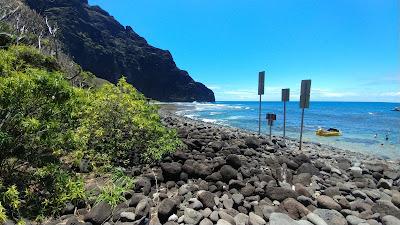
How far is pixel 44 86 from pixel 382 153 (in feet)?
58.0

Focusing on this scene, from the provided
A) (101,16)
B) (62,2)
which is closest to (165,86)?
(101,16)

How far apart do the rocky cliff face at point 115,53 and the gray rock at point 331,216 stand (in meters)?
92.2

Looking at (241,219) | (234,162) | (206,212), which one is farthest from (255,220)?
(234,162)

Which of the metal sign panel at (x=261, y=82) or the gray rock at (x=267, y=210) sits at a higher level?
the metal sign panel at (x=261, y=82)

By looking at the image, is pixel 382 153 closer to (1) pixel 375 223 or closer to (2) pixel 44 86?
(1) pixel 375 223

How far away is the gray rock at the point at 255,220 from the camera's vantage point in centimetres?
494

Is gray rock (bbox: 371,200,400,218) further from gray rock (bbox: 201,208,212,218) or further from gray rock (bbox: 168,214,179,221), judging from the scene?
gray rock (bbox: 168,214,179,221)

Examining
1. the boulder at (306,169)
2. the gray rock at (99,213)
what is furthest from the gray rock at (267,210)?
the boulder at (306,169)

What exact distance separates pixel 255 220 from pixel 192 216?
98cm

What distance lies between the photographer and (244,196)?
603 cm

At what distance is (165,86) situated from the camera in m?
142

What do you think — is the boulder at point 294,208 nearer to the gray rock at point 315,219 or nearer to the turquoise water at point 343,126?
the gray rock at point 315,219

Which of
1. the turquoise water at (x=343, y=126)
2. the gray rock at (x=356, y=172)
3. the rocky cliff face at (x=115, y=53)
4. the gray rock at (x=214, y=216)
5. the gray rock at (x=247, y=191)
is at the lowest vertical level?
the turquoise water at (x=343, y=126)

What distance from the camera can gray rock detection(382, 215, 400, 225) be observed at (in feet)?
17.0
